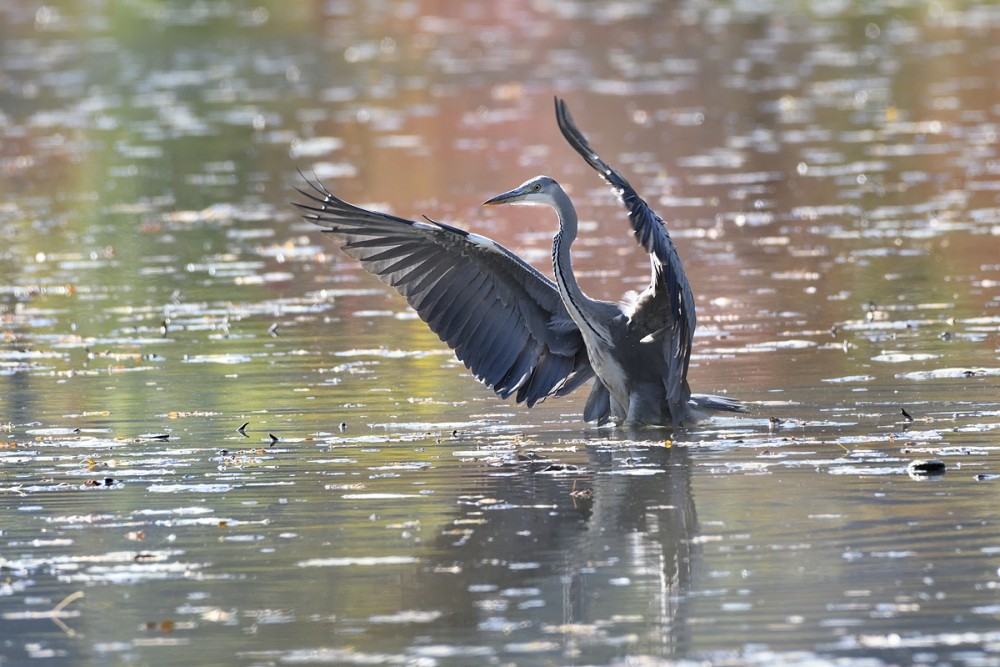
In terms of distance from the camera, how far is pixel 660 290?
962cm

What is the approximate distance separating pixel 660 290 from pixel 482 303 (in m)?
1.13

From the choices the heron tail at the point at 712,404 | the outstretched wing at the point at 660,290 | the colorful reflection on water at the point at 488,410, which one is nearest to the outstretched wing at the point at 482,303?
the colorful reflection on water at the point at 488,410

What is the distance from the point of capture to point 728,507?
796 cm

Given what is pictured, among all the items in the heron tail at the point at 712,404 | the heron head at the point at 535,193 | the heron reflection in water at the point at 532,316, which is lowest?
the heron tail at the point at 712,404

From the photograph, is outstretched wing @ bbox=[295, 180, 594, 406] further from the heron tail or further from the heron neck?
the heron tail

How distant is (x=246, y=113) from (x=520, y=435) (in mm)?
17023

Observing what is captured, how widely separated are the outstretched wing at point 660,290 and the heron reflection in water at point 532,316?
0.4 inches

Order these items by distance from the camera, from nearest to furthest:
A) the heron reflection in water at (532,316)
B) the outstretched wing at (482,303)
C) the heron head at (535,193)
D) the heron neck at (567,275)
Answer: the heron neck at (567,275)
the heron reflection in water at (532,316)
the heron head at (535,193)
the outstretched wing at (482,303)

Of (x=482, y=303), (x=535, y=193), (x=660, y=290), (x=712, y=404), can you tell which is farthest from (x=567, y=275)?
(x=712, y=404)

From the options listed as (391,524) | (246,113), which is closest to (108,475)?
(391,524)

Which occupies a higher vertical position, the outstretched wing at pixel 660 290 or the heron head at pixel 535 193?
the heron head at pixel 535 193

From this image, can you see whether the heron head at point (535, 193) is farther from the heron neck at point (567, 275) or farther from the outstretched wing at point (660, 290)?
the outstretched wing at point (660, 290)

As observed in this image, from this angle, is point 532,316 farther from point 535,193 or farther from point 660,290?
point 660,290

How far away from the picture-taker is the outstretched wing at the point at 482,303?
33.4 ft
